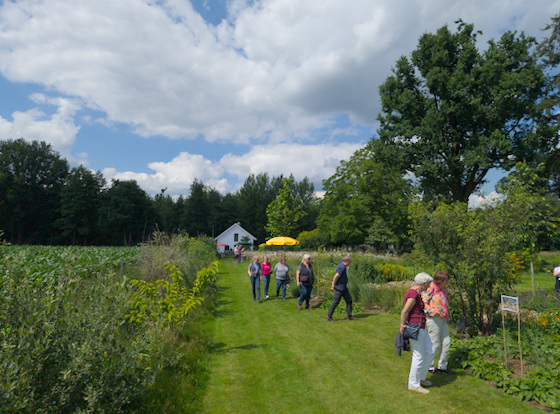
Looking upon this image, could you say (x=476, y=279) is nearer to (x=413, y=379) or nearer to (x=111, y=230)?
(x=413, y=379)

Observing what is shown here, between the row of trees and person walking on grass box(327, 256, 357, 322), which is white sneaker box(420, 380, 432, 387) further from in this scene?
the row of trees

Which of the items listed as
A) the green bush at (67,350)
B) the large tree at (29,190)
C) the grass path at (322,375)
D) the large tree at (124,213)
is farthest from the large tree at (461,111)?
the large tree at (29,190)

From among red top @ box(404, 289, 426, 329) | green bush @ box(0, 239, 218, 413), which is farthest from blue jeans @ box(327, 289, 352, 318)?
green bush @ box(0, 239, 218, 413)

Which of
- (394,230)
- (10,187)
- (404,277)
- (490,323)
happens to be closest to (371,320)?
(490,323)

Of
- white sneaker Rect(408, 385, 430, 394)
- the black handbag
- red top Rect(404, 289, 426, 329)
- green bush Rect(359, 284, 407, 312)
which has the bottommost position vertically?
white sneaker Rect(408, 385, 430, 394)

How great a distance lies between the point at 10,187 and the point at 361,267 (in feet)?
193

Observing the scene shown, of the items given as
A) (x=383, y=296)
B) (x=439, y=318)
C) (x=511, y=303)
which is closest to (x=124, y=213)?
(x=383, y=296)

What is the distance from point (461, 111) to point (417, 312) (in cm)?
2256

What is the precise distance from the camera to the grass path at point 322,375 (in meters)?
4.57

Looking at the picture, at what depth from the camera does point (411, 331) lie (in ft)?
16.4

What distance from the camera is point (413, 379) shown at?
4.98 m

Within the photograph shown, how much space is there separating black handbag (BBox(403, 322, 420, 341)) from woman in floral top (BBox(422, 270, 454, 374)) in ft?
1.85

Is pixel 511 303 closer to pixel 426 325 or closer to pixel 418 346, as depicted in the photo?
pixel 426 325

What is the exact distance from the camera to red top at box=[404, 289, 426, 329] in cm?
504
